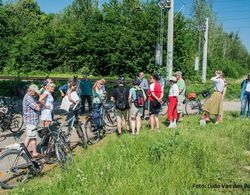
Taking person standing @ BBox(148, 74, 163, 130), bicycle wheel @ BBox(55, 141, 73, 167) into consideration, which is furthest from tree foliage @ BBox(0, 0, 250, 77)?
bicycle wheel @ BBox(55, 141, 73, 167)

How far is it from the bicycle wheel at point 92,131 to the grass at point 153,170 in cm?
242

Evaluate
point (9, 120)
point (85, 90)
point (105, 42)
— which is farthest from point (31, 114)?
point (105, 42)

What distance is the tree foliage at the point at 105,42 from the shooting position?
4184 cm

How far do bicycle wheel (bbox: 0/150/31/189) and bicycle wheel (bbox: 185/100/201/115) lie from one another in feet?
35.8

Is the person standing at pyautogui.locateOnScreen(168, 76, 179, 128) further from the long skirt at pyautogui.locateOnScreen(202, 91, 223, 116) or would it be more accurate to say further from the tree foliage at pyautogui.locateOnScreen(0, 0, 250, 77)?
the tree foliage at pyautogui.locateOnScreen(0, 0, 250, 77)

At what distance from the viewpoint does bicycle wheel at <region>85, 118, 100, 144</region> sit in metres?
11.4

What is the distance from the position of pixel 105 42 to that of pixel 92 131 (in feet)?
116

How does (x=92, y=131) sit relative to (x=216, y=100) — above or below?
below

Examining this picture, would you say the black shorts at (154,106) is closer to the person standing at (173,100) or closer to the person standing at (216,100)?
the person standing at (173,100)

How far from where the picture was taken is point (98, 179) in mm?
6531

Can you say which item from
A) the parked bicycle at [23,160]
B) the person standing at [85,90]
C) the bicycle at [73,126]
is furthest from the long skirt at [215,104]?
the parked bicycle at [23,160]

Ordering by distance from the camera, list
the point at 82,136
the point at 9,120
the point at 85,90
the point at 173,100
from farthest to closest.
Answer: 1. the point at 85,90
2. the point at 9,120
3. the point at 173,100
4. the point at 82,136

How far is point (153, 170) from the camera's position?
22.8ft

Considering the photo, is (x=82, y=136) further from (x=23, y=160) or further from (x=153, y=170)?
(x=153, y=170)
